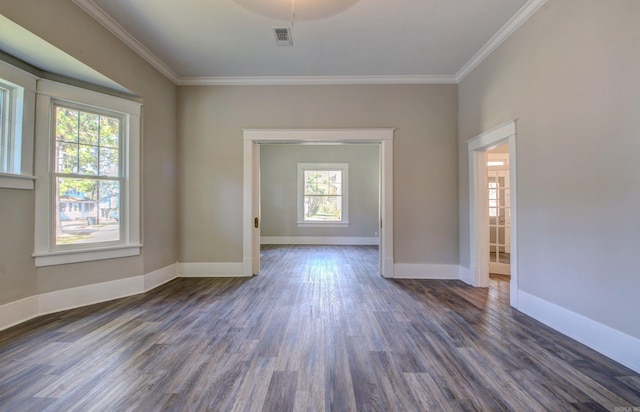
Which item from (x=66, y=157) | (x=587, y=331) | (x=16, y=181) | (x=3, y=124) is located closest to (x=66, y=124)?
(x=66, y=157)

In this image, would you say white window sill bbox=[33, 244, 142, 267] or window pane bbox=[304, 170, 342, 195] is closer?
white window sill bbox=[33, 244, 142, 267]

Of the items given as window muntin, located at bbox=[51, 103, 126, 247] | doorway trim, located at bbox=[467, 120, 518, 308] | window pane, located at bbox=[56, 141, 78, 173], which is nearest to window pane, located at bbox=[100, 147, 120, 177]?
window muntin, located at bbox=[51, 103, 126, 247]

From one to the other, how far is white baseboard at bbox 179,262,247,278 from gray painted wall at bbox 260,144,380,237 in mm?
3684

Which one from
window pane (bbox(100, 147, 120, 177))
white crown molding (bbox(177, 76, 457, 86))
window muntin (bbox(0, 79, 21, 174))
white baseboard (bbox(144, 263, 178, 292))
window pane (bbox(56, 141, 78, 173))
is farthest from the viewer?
white crown molding (bbox(177, 76, 457, 86))

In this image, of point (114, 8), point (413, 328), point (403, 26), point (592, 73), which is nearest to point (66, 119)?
point (114, 8)

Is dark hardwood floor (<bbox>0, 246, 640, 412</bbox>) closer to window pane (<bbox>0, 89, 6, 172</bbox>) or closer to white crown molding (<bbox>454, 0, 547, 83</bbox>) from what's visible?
window pane (<bbox>0, 89, 6, 172</bbox>)

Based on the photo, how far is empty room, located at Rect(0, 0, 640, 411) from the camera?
1.79m

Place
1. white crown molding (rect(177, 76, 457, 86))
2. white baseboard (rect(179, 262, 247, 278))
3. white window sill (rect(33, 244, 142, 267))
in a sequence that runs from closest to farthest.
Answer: white window sill (rect(33, 244, 142, 267)), white crown molding (rect(177, 76, 457, 86)), white baseboard (rect(179, 262, 247, 278))

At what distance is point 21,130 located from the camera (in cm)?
257

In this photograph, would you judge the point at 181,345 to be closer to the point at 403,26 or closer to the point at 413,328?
the point at 413,328

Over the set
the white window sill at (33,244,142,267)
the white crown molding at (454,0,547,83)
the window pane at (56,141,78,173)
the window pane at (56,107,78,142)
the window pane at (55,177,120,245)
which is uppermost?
the white crown molding at (454,0,547,83)

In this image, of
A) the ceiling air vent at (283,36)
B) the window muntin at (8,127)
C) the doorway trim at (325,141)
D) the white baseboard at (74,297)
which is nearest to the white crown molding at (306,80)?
the doorway trim at (325,141)

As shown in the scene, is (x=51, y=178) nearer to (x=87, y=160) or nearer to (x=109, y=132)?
(x=87, y=160)

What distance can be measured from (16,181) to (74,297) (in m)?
1.30
